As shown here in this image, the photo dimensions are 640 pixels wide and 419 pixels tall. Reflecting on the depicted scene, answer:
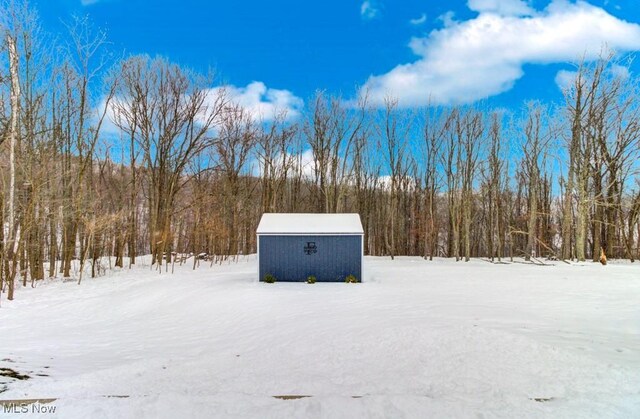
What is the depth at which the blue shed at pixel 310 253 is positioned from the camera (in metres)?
14.0

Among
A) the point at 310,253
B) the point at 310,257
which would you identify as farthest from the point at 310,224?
the point at 310,257

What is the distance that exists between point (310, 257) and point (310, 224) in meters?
1.31

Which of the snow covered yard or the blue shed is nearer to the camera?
the snow covered yard

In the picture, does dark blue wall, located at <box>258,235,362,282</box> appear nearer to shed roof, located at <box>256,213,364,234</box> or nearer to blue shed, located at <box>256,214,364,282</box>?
blue shed, located at <box>256,214,364,282</box>

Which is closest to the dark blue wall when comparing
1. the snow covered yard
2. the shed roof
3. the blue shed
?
the blue shed

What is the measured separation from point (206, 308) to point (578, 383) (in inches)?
319

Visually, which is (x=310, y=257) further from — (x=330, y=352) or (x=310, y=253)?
(x=330, y=352)

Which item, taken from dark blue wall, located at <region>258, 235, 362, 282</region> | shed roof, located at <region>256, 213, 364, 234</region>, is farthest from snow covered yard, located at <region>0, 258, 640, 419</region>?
shed roof, located at <region>256, 213, 364, 234</region>

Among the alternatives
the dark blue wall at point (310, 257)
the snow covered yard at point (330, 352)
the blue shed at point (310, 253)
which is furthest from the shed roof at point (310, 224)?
the snow covered yard at point (330, 352)

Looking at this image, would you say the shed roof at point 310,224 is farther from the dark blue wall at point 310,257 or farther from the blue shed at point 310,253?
the dark blue wall at point 310,257

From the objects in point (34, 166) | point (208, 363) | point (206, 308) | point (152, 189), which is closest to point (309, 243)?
point (206, 308)

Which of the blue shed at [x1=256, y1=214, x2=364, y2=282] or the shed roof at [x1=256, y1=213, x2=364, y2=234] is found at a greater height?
the shed roof at [x1=256, y1=213, x2=364, y2=234]

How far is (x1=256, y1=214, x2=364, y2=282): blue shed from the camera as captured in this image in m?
14.0

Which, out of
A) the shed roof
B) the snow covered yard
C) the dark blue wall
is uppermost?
the shed roof
